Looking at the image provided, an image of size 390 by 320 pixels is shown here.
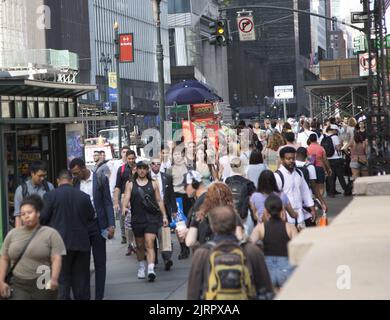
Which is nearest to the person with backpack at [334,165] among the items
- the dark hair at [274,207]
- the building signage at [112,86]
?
the dark hair at [274,207]

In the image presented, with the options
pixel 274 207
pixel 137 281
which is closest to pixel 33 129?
pixel 137 281

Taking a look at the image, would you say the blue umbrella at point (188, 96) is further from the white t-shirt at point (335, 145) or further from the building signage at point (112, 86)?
the building signage at point (112, 86)

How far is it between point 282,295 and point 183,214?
11280mm

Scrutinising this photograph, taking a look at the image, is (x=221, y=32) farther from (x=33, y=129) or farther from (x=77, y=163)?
(x=77, y=163)

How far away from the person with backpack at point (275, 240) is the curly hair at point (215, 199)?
80 centimetres

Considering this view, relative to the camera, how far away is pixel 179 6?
122500mm

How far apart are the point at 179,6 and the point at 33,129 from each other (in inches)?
4269

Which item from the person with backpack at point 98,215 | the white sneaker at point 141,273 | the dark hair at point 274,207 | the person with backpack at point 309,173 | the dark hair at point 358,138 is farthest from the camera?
the dark hair at point 358,138

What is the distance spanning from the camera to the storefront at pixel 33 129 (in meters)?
13.6

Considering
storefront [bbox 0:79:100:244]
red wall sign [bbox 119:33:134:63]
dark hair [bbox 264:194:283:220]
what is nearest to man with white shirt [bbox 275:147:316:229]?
storefront [bbox 0:79:100:244]

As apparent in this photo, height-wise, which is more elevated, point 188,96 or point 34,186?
point 188,96

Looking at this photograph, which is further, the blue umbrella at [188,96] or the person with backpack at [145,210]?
the blue umbrella at [188,96]

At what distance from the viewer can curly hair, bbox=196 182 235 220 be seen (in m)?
9.96

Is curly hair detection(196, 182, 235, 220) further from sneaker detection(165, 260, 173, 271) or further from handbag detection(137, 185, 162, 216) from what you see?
sneaker detection(165, 260, 173, 271)
